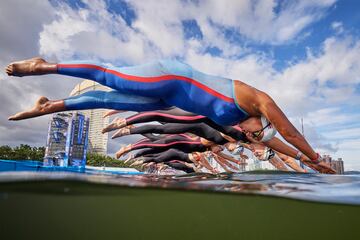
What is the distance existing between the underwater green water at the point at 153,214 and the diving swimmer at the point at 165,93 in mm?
1164

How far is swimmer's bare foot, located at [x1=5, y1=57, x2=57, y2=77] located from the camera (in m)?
Answer: 3.70

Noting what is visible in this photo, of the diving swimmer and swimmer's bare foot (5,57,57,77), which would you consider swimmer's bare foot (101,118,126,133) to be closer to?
the diving swimmer

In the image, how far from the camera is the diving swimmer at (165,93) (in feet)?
12.8

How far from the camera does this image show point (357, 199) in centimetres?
406

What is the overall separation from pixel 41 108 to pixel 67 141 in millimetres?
12616

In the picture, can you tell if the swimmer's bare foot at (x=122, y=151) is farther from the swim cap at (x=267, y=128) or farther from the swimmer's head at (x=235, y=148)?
the swim cap at (x=267, y=128)

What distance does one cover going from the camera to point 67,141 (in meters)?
15.8

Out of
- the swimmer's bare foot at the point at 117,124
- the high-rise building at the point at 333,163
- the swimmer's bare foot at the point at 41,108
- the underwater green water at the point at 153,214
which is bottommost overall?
the underwater green water at the point at 153,214

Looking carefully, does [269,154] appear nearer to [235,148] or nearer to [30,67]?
[235,148]

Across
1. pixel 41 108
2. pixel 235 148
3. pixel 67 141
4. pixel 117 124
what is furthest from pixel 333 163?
pixel 67 141

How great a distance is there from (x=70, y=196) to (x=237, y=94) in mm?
3063

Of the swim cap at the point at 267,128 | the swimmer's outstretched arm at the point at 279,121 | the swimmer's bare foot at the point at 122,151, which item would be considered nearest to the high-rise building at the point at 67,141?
the swimmer's bare foot at the point at 122,151

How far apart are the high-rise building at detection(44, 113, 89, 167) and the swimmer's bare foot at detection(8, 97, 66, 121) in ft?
37.3

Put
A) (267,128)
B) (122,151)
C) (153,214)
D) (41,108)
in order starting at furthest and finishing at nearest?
1. (122,151)
2. (267,128)
3. (153,214)
4. (41,108)
